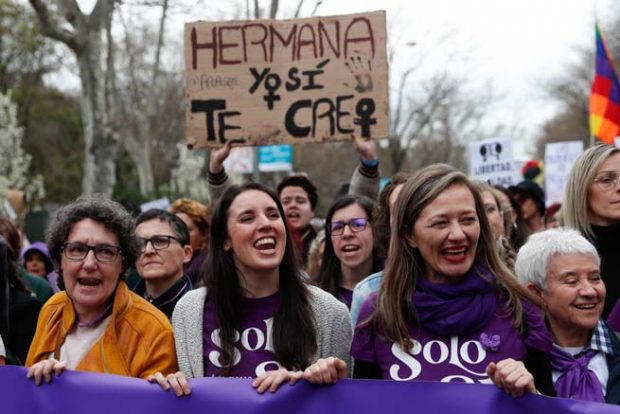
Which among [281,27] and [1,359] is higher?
[281,27]

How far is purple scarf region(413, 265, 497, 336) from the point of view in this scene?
294cm

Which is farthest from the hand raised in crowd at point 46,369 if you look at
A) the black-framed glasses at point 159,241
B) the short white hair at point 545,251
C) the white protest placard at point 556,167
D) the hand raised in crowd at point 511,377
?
the white protest placard at point 556,167

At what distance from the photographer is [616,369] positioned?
3.10 meters

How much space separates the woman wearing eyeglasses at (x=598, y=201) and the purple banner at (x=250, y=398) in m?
1.44

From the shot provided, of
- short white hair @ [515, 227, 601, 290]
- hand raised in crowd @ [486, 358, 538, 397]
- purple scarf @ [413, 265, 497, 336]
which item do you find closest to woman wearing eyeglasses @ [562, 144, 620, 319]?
short white hair @ [515, 227, 601, 290]

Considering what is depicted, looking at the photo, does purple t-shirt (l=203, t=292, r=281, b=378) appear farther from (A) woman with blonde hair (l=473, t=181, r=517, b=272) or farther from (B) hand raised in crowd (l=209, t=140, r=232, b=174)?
(B) hand raised in crowd (l=209, t=140, r=232, b=174)

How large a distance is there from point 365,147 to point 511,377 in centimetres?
285

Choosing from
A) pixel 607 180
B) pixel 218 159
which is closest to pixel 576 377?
pixel 607 180

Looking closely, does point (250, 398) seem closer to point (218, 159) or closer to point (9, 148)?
point (218, 159)

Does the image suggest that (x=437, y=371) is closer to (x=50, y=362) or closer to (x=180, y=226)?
(x=50, y=362)

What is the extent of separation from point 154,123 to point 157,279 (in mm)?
31684

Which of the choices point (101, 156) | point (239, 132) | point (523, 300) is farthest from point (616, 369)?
point (101, 156)

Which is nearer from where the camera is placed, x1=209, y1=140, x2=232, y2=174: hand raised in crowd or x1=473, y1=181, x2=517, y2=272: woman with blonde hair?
x1=473, y1=181, x2=517, y2=272: woman with blonde hair

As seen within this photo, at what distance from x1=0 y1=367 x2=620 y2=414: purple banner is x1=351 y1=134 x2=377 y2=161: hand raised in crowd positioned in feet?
8.42
